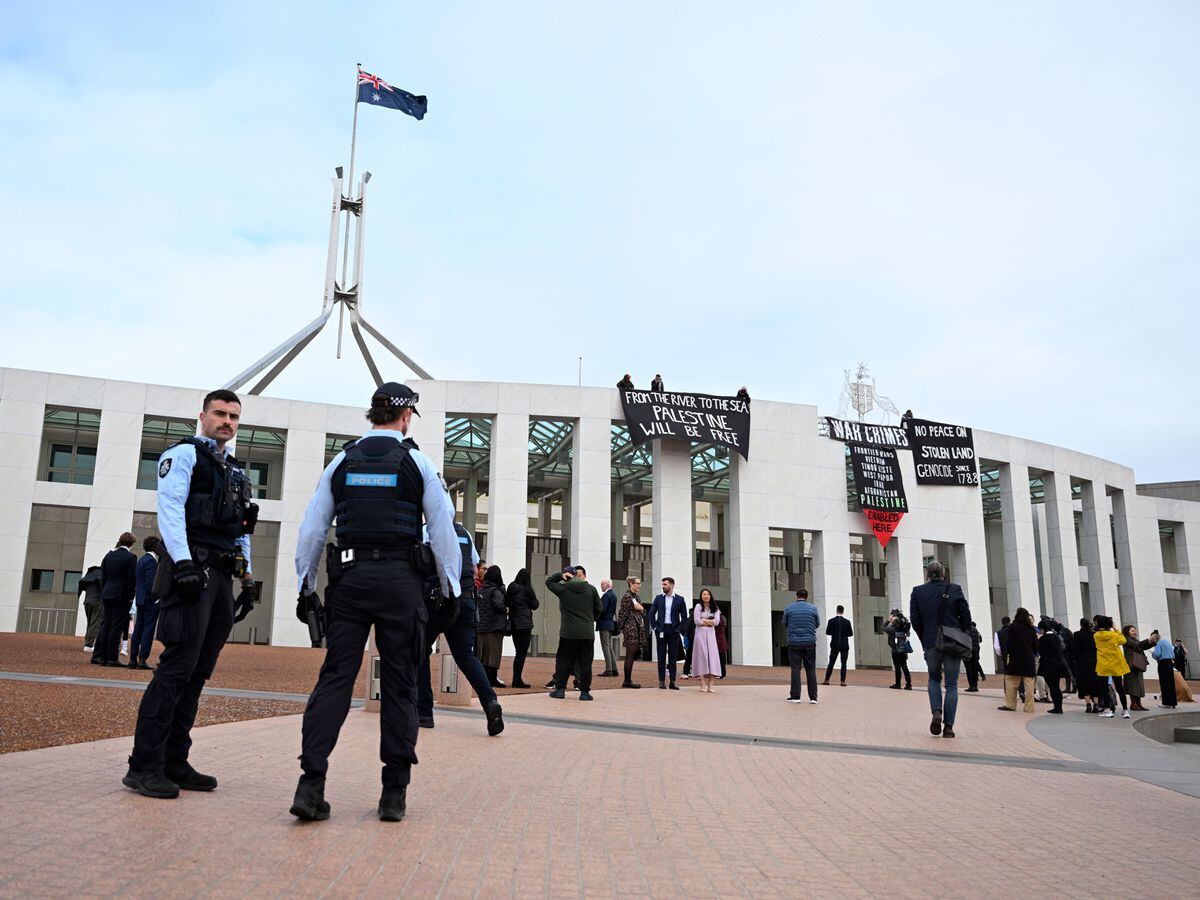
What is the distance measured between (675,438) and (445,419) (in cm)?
797

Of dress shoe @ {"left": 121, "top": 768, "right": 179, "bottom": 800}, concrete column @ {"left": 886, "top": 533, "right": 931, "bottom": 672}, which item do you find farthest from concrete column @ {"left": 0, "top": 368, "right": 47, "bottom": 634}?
dress shoe @ {"left": 121, "top": 768, "right": 179, "bottom": 800}

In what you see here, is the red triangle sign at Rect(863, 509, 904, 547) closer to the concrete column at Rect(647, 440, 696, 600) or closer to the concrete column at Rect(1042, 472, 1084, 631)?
the concrete column at Rect(647, 440, 696, 600)

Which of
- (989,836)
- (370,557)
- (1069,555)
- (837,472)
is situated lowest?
(989,836)

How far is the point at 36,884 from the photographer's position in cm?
291

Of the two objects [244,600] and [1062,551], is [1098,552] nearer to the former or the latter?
[1062,551]

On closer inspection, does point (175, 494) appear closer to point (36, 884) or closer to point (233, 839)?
point (233, 839)

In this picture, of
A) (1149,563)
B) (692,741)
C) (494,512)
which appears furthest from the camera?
(1149,563)

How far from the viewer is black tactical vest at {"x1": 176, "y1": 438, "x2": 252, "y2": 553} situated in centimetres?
464

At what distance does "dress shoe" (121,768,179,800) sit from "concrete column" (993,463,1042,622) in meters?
36.9

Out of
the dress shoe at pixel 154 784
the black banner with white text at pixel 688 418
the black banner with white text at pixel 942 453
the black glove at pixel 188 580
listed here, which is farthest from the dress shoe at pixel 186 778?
the black banner with white text at pixel 942 453

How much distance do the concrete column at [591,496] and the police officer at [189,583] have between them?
1017 inches

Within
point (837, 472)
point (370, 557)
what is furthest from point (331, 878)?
point (837, 472)

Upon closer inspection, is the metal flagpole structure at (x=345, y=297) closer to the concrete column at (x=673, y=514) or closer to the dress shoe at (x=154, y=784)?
the concrete column at (x=673, y=514)

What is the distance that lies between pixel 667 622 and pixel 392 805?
1282 centimetres
